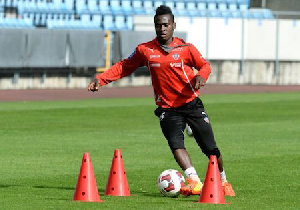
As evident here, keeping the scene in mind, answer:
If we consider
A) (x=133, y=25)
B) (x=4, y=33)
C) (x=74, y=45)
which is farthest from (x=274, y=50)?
(x=4, y=33)

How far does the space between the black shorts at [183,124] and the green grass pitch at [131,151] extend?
62 cm

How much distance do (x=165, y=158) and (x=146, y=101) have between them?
15.6 metres

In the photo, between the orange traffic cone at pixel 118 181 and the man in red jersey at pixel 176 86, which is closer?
the orange traffic cone at pixel 118 181

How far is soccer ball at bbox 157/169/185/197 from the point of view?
9.87 metres

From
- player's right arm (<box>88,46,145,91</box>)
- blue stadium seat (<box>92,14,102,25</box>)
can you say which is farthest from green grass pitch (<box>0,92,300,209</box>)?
blue stadium seat (<box>92,14,102,25</box>)

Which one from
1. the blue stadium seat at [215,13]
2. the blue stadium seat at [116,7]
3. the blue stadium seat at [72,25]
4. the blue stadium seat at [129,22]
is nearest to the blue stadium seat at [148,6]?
the blue stadium seat at [129,22]

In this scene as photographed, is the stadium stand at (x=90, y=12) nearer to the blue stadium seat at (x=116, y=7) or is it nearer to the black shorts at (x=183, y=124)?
the blue stadium seat at (x=116, y=7)

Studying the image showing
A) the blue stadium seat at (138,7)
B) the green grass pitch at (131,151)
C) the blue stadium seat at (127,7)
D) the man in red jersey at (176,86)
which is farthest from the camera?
the blue stadium seat at (127,7)

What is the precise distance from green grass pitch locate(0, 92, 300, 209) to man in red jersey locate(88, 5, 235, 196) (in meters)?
0.60

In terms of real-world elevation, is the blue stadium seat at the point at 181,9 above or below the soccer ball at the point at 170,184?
below

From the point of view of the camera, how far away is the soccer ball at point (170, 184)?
9.87m

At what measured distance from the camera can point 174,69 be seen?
33.2 feet

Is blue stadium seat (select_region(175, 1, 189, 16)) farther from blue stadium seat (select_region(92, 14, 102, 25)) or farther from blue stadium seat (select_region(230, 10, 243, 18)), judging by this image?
blue stadium seat (select_region(92, 14, 102, 25))

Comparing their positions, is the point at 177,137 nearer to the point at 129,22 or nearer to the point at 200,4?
the point at 129,22
